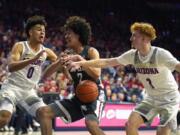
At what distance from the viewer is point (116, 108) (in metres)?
15.0

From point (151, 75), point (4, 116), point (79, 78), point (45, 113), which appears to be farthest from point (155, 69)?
point (4, 116)

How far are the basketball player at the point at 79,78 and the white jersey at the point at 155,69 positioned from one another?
0.47 m

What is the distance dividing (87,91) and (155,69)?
0.95 m

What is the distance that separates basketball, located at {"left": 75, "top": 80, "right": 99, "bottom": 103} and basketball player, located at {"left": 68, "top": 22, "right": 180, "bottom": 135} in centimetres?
29

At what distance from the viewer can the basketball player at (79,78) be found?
6848mm

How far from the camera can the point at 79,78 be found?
23.0 feet

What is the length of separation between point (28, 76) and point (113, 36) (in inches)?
744

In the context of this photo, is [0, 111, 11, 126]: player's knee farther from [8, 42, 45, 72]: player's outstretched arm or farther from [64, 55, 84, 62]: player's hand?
[64, 55, 84, 62]: player's hand

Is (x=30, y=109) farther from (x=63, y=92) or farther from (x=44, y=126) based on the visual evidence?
(x=63, y=92)

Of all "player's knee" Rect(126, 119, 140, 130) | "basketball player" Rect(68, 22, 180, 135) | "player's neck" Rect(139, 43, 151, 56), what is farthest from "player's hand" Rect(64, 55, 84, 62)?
"player's knee" Rect(126, 119, 140, 130)

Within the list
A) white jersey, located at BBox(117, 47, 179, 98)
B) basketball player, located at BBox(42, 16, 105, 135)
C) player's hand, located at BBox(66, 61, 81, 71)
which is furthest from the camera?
basketball player, located at BBox(42, 16, 105, 135)

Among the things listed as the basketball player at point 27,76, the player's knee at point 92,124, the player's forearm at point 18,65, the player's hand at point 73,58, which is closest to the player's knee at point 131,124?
the player's knee at point 92,124

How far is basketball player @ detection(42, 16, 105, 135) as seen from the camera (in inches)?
270

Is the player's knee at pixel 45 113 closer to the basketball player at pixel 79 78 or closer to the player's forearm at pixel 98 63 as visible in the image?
the basketball player at pixel 79 78
